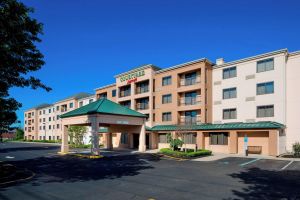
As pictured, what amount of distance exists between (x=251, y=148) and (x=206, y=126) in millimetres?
6689

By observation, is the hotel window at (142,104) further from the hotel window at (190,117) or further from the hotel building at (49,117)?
the hotel building at (49,117)

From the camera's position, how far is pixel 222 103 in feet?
121

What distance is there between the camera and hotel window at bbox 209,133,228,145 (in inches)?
1329

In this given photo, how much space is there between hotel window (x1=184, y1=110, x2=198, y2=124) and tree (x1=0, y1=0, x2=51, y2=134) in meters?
28.4

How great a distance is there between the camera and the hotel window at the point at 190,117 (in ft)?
126

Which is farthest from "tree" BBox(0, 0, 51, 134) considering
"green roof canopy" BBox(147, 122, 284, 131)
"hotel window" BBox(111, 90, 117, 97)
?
"hotel window" BBox(111, 90, 117, 97)

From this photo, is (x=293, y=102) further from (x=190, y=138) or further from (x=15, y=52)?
(x=15, y=52)

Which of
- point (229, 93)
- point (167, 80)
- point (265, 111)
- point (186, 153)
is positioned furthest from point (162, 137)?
point (265, 111)

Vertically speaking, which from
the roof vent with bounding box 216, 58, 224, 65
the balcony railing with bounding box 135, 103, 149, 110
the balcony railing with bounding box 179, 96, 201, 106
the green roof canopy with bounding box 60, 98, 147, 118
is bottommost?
the green roof canopy with bounding box 60, 98, 147, 118

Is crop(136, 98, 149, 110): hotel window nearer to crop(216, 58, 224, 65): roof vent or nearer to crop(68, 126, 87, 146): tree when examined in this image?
crop(68, 126, 87, 146): tree

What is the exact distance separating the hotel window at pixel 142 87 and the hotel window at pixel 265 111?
2069 centimetres

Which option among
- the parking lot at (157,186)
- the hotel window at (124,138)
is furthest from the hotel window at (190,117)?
the parking lot at (157,186)

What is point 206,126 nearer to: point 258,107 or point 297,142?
point 258,107

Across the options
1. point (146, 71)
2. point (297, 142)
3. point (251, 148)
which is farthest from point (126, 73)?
point (297, 142)
